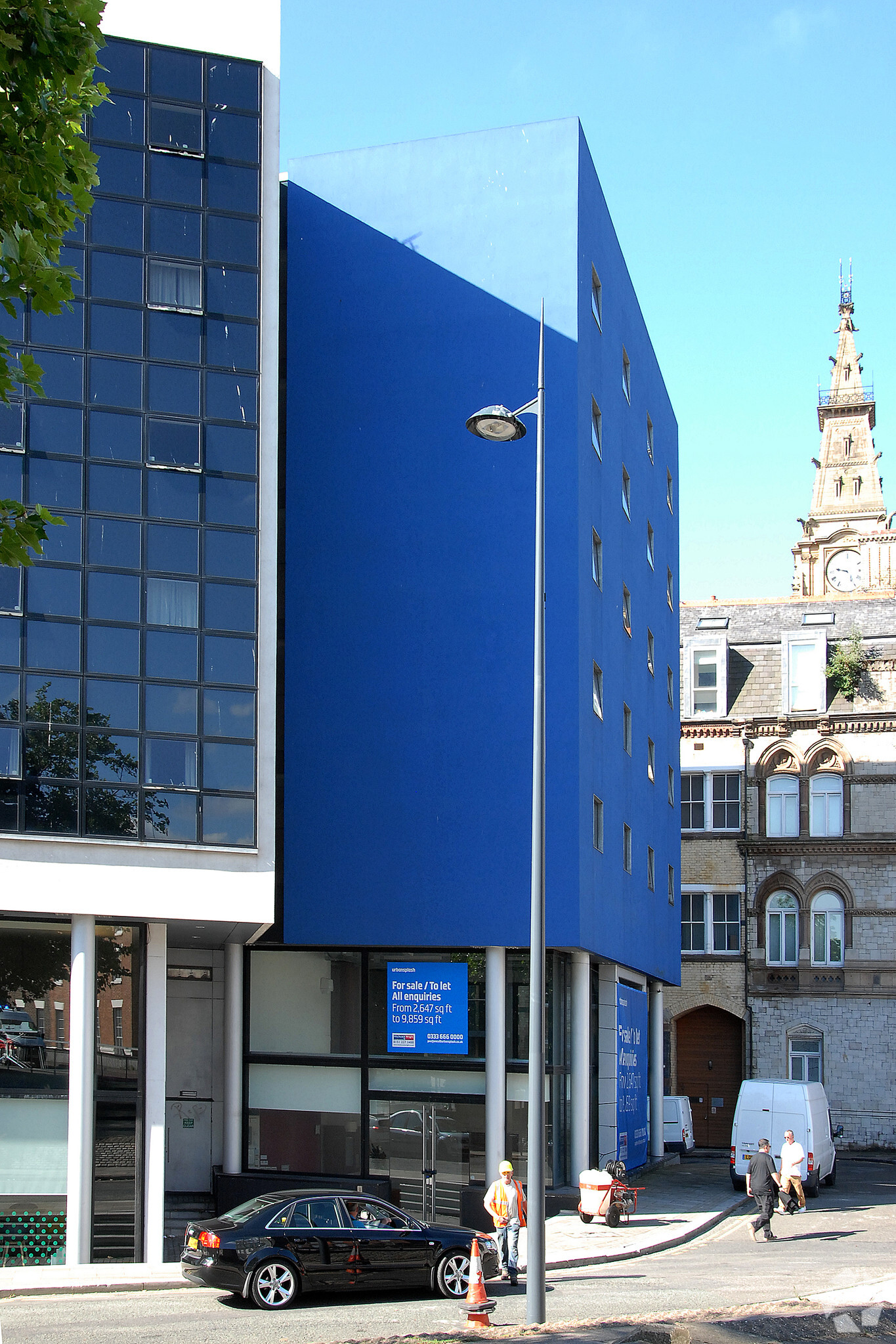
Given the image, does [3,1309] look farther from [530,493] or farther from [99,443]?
[530,493]

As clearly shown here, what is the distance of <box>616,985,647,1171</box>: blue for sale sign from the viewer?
32500 millimetres

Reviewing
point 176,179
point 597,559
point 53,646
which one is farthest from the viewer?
point 597,559

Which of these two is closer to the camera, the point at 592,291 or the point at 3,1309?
the point at 3,1309

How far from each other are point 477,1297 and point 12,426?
1441 cm

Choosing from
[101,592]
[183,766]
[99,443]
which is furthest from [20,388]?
[183,766]

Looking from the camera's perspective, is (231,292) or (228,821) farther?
(231,292)

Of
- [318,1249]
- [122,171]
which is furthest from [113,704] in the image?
[318,1249]

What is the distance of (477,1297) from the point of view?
15.4 metres

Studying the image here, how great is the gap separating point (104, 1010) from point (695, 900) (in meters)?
30.7

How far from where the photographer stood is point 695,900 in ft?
163

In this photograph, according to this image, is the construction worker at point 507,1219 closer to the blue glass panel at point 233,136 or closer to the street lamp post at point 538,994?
the street lamp post at point 538,994

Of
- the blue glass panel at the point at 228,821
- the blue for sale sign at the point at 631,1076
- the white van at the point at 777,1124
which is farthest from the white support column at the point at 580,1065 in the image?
the blue glass panel at the point at 228,821

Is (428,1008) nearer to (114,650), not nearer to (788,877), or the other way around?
(114,650)

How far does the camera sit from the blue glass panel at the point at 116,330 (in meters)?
22.9
